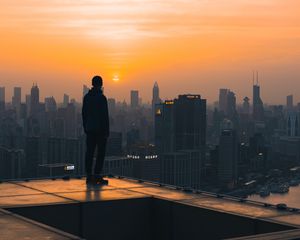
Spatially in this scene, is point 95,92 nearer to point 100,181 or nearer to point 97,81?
point 97,81

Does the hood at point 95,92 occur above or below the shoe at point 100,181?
above

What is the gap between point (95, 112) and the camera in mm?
10727

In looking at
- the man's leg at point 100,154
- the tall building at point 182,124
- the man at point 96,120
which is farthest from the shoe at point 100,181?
the tall building at point 182,124

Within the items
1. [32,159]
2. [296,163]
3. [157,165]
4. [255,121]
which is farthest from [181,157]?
[255,121]

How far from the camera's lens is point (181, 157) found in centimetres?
10862

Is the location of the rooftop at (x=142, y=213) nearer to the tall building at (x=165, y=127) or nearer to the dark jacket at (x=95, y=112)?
the dark jacket at (x=95, y=112)

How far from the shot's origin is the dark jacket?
10.7 meters

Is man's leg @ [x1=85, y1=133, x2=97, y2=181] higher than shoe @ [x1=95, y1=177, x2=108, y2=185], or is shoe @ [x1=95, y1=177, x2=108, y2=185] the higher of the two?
man's leg @ [x1=85, y1=133, x2=97, y2=181]

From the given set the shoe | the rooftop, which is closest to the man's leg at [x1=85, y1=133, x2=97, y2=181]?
the shoe

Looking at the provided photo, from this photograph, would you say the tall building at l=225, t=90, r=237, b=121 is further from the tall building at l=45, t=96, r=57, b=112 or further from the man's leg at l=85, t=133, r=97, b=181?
the man's leg at l=85, t=133, r=97, b=181

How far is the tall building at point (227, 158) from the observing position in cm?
10919

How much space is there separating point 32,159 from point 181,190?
90170mm

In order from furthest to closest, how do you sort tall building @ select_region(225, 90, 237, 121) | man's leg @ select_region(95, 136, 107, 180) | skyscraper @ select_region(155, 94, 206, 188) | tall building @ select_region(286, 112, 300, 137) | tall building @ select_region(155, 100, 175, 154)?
tall building @ select_region(225, 90, 237, 121), tall building @ select_region(286, 112, 300, 137), tall building @ select_region(155, 100, 175, 154), skyscraper @ select_region(155, 94, 206, 188), man's leg @ select_region(95, 136, 107, 180)

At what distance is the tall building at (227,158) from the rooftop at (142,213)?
95941 millimetres
